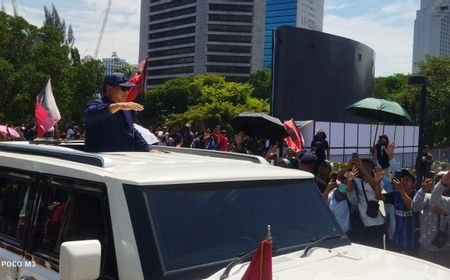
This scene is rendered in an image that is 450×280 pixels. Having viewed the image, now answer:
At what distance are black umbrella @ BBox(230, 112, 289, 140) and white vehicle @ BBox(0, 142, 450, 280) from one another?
8.58m

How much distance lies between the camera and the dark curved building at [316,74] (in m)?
23.4

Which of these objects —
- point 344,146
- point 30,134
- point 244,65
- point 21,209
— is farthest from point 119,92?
point 244,65

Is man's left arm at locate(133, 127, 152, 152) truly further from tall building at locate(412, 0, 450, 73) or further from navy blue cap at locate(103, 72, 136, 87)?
tall building at locate(412, 0, 450, 73)

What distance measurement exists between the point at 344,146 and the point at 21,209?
1838cm

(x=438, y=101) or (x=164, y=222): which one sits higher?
(x=438, y=101)

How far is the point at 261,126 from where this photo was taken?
12.6 metres

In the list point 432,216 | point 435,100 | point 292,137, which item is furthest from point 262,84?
point 432,216

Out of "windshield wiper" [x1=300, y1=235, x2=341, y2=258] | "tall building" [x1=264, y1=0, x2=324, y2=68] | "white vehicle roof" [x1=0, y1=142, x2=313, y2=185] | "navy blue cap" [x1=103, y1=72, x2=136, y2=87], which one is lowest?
"windshield wiper" [x1=300, y1=235, x2=341, y2=258]

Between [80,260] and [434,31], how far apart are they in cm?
16472

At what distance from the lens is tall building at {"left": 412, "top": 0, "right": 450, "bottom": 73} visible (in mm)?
149875

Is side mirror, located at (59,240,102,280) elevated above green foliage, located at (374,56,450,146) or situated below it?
below

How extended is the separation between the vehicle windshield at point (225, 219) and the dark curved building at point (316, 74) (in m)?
18.1

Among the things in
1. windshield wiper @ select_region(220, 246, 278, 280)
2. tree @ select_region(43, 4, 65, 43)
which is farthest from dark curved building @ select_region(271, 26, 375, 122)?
tree @ select_region(43, 4, 65, 43)

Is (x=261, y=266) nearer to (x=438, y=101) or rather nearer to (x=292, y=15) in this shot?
(x=438, y=101)
